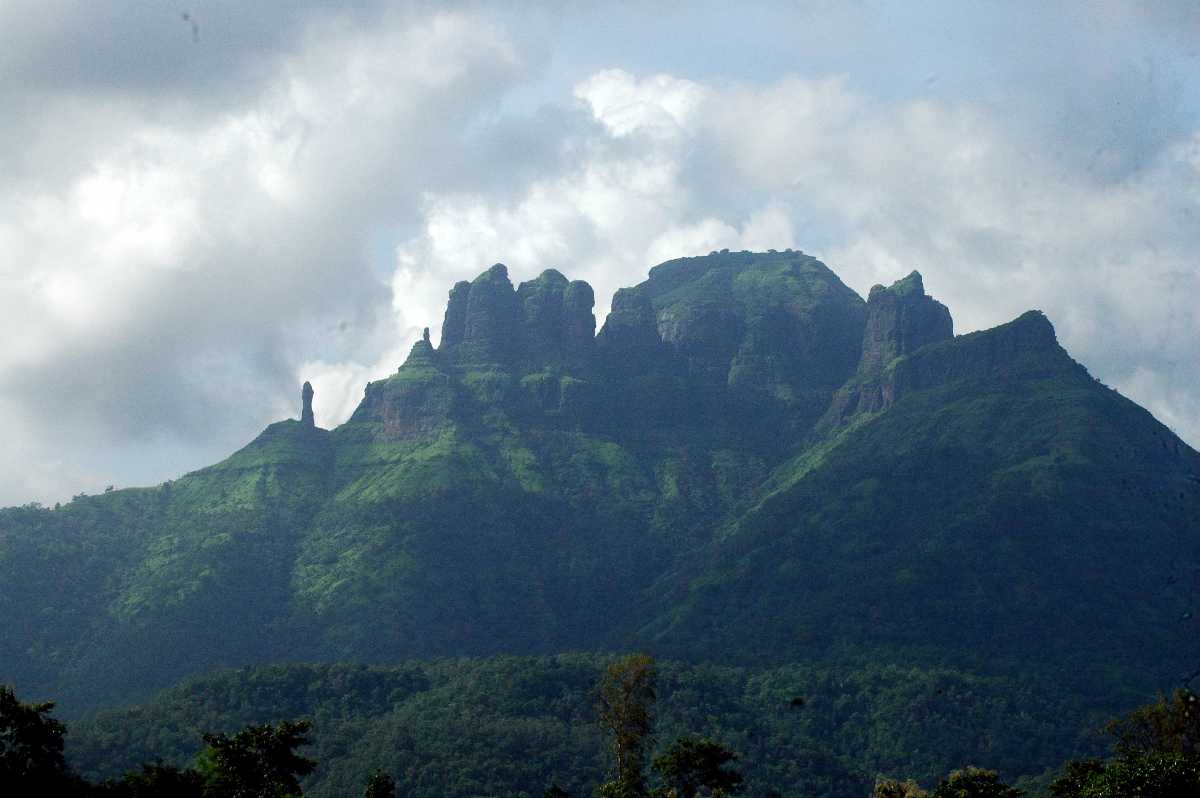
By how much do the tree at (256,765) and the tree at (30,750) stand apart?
30.5 feet

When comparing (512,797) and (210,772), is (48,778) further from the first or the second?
(512,797)

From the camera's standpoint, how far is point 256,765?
96.7 meters

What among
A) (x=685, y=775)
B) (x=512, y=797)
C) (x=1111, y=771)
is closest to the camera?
(x=1111, y=771)

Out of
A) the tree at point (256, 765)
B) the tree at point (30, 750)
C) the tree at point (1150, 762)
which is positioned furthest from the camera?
the tree at point (256, 765)

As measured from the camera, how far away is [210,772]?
9712 cm

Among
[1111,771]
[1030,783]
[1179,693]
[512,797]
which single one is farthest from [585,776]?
[1111,771]

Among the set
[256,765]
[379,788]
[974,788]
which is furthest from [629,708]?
[256,765]

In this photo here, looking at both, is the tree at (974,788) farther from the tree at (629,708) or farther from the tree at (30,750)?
the tree at (30,750)

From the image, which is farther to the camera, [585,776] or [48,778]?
[585,776]

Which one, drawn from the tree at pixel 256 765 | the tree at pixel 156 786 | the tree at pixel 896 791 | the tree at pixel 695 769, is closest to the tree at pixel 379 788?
the tree at pixel 256 765

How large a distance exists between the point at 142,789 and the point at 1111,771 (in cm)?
6192

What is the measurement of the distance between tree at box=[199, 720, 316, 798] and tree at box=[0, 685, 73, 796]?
9281 millimetres

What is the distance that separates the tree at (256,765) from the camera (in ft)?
314

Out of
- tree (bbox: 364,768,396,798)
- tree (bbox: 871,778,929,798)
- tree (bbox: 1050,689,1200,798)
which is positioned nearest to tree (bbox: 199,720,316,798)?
tree (bbox: 364,768,396,798)
